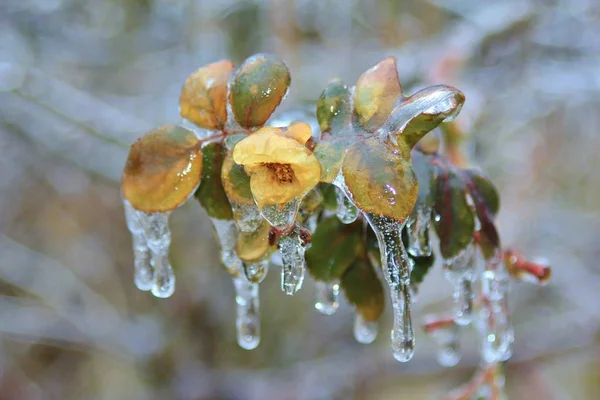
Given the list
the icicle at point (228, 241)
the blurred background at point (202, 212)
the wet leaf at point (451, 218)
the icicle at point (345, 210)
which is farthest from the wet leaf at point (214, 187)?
the blurred background at point (202, 212)

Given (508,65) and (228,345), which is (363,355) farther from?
(508,65)

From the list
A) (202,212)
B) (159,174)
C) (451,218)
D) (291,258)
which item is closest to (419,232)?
(451,218)

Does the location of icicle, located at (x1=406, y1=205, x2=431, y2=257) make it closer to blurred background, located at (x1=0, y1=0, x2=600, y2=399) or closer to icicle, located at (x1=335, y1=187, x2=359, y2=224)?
icicle, located at (x1=335, y1=187, x2=359, y2=224)

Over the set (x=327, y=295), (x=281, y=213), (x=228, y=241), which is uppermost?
(x=281, y=213)

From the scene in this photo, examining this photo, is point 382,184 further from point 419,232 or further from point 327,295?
point 327,295

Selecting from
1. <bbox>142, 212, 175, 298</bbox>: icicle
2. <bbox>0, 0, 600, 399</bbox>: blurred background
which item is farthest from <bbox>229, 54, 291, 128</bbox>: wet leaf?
<bbox>0, 0, 600, 399</bbox>: blurred background

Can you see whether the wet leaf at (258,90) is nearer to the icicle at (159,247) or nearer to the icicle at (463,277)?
the icicle at (159,247)
